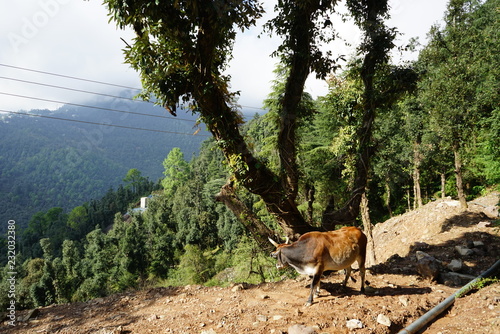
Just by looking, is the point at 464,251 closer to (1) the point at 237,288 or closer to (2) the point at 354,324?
(2) the point at 354,324

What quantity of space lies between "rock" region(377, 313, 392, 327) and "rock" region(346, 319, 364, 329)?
320 millimetres

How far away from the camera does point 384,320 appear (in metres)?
4.10

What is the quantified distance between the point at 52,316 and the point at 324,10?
8636 millimetres

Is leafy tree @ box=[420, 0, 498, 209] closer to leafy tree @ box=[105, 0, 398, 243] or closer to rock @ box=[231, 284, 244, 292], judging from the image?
leafy tree @ box=[105, 0, 398, 243]

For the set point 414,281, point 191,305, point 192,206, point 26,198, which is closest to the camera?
point 191,305

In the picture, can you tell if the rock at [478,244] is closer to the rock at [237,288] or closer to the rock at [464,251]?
the rock at [464,251]

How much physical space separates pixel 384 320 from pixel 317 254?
1.29 meters

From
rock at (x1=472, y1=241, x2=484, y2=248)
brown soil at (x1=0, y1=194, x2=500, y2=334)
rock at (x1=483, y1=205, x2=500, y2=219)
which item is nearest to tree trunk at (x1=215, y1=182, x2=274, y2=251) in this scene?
brown soil at (x1=0, y1=194, x2=500, y2=334)

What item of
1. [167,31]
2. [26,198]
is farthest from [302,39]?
[26,198]

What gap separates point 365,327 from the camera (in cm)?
400

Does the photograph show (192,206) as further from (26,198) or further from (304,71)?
(26,198)

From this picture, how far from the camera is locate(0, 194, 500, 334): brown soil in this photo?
4144mm

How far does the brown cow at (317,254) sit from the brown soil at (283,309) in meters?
0.58

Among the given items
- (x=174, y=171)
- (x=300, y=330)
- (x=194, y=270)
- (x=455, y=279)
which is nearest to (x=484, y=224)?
(x=455, y=279)
